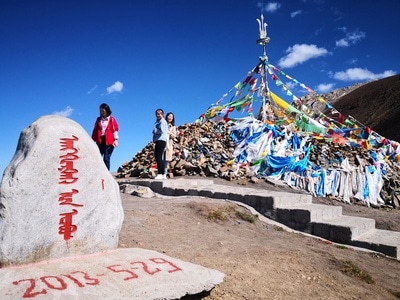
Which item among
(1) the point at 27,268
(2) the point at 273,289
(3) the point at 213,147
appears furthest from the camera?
(3) the point at 213,147

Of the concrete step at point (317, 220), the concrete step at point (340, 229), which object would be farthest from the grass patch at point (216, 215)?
the concrete step at point (340, 229)

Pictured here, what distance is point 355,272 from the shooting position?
4.66 meters

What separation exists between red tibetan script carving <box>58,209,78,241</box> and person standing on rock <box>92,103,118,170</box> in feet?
13.9

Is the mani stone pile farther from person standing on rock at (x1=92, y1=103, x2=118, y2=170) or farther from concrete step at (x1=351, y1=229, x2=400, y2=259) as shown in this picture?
concrete step at (x1=351, y1=229, x2=400, y2=259)

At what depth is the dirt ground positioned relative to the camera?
393cm

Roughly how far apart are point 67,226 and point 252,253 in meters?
2.63

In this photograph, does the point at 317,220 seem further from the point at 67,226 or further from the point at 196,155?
the point at 196,155

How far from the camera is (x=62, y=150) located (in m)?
3.49

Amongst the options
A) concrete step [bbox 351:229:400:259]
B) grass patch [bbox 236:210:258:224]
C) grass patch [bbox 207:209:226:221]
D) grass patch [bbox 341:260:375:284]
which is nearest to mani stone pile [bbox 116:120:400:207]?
grass patch [bbox 236:210:258:224]

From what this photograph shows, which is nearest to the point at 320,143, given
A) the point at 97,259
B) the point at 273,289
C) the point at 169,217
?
the point at 169,217

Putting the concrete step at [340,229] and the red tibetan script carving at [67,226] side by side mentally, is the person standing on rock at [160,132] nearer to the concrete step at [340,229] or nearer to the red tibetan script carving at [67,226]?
the concrete step at [340,229]

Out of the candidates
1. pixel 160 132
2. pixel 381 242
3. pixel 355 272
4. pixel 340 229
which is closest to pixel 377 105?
pixel 160 132

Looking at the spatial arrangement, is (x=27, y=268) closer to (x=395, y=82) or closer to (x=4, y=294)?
(x=4, y=294)

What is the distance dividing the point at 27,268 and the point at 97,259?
0.60 meters
